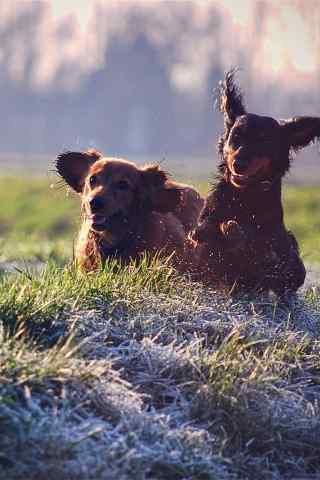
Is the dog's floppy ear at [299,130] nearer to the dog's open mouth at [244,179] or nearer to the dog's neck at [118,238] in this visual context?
the dog's open mouth at [244,179]

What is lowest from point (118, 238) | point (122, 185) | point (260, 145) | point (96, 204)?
point (118, 238)

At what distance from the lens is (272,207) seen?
734 centimetres

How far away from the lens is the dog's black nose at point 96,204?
25.2ft

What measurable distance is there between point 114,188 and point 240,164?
1221 mm

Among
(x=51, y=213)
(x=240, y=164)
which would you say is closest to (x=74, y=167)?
(x=240, y=164)

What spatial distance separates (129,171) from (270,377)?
2.74 m

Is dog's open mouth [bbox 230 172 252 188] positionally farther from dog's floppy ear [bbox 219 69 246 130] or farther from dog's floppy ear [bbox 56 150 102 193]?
dog's floppy ear [bbox 56 150 102 193]

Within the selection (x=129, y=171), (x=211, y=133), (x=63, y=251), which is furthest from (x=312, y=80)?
(x=129, y=171)

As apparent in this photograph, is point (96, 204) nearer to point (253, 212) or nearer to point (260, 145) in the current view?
point (253, 212)

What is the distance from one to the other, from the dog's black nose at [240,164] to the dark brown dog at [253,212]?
0.04 m

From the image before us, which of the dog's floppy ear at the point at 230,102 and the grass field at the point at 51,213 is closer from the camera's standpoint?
the dog's floppy ear at the point at 230,102

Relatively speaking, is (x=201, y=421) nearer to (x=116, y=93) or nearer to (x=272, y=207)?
(x=272, y=207)

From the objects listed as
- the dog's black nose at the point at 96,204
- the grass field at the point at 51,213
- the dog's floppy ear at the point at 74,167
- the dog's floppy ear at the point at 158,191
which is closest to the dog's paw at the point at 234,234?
the dog's black nose at the point at 96,204

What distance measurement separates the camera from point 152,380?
5816 mm
